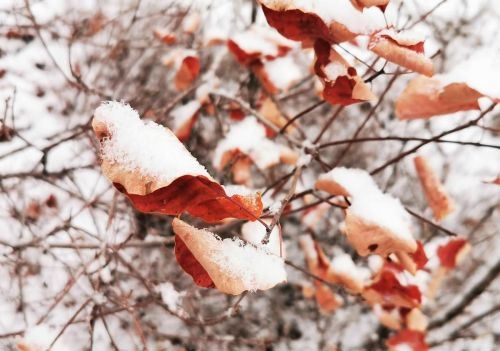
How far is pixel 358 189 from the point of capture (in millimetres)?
925

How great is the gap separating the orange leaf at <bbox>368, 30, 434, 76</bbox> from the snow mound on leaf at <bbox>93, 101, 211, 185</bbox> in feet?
1.29

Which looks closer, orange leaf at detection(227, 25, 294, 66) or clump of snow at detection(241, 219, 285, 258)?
clump of snow at detection(241, 219, 285, 258)

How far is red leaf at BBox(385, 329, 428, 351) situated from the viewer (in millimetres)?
1893

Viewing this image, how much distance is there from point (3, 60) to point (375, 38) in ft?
7.43

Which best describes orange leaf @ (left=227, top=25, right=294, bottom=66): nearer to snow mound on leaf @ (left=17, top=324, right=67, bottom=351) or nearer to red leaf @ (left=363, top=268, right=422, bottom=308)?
red leaf @ (left=363, top=268, right=422, bottom=308)

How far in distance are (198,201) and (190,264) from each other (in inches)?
3.9

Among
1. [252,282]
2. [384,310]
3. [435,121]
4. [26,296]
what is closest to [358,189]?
[252,282]

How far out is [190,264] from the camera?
586 mm

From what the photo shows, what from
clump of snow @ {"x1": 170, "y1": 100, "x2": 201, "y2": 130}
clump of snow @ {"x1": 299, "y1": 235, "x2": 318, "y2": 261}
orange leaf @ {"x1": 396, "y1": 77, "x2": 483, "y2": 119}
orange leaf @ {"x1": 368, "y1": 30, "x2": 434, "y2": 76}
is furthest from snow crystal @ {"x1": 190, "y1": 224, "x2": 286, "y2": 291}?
clump of snow @ {"x1": 170, "y1": 100, "x2": 201, "y2": 130}

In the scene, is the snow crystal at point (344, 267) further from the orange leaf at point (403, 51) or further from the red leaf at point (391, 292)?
the orange leaf at point (403, 51)

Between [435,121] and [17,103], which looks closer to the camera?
[17,103]

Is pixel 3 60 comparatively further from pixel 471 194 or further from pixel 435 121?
pixel 471 194

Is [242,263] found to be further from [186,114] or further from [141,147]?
[186,114]

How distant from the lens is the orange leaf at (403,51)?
74 centimetres
